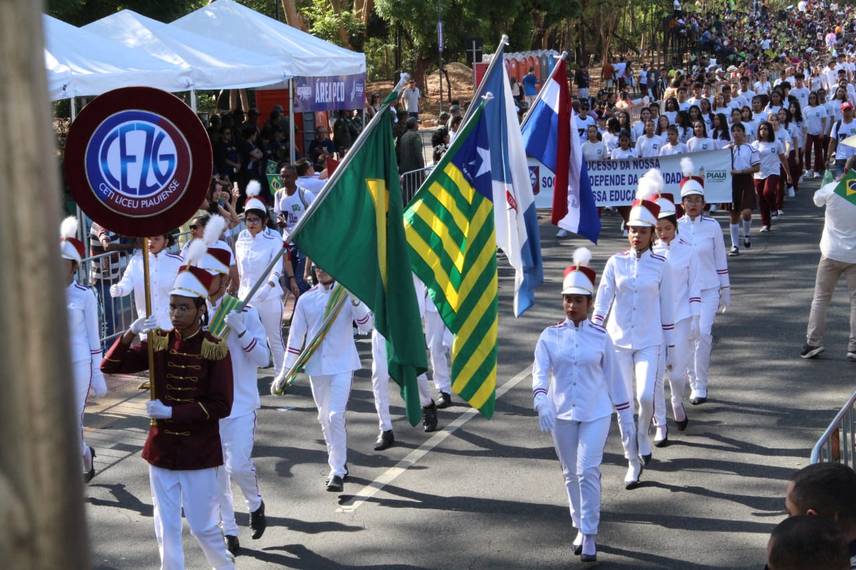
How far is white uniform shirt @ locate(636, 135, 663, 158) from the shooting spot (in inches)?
775

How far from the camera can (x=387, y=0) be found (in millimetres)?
41719

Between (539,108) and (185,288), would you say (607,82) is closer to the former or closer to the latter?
Result: (539,108)

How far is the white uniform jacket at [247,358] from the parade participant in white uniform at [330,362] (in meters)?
1.13

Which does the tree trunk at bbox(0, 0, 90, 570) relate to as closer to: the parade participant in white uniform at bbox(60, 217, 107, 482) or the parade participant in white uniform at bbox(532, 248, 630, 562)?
the parade participant in white uniform at bbox(532, 248, 630, 562)

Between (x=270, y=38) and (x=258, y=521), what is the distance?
14.0 meters

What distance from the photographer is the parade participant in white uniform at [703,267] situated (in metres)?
10.8

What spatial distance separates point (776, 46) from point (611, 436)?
231 feet

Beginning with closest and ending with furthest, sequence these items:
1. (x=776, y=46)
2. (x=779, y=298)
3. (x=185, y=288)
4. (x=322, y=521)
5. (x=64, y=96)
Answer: (x=185, y=288), (x=322, y=521), (x=64, y=96), (x=779, y=298), (x=776, y=46)

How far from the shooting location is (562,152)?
405 inches

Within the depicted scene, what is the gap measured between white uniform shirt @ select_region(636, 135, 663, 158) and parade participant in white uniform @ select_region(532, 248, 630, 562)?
40.9 feet

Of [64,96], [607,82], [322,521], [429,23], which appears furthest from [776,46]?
[322,521]

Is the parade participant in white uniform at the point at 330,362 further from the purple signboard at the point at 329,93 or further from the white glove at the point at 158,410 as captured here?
the purple signboard at the point at 329,93

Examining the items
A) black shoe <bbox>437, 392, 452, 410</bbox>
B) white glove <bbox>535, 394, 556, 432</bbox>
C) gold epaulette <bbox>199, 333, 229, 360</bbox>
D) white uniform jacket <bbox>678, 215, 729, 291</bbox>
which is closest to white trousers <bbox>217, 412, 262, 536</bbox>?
gold epaulette <bbox>199, 333, 229, 360</bbox>

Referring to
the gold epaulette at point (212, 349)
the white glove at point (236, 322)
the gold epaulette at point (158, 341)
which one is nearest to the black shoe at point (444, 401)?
the white glove at point (236, 322)
